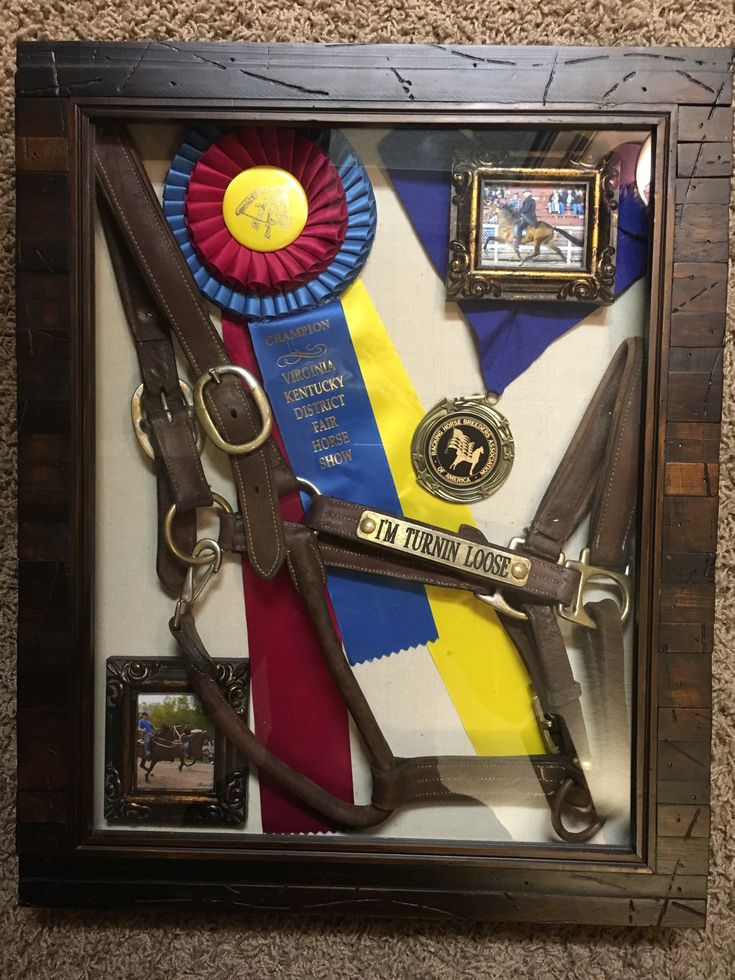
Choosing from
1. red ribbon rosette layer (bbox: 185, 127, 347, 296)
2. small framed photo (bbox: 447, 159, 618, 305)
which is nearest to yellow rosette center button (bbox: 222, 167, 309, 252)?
red ribbon rosette layer (bbox: 185, 127, 347, 296)

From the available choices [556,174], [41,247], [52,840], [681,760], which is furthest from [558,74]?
[52,840]

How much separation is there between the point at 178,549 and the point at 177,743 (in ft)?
0.47

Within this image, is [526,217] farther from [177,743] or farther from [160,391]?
[177,743]

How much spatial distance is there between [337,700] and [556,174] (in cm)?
41

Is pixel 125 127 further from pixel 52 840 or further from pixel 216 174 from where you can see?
pixel 52 840

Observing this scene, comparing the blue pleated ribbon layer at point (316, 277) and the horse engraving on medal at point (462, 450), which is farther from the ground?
the blue pleated ribbon layer at point (316, 277)

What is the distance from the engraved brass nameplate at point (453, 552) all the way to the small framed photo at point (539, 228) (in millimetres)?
183

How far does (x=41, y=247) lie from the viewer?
1.92 feet

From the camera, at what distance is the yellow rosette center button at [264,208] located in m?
0.59

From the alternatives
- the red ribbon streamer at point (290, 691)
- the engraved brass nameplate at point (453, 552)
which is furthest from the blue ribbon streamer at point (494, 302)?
the red ribbon streamer at point (290, 691)

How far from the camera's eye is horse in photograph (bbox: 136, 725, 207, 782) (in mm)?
618

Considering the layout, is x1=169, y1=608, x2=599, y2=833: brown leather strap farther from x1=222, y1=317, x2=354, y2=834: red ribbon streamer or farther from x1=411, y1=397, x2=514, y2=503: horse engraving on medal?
x1=411, y1=397, x2=514, y2=503: horse engraving on medal

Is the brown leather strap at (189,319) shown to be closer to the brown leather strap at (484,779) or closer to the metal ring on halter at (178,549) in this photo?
the metal ring on halter at (178,549)

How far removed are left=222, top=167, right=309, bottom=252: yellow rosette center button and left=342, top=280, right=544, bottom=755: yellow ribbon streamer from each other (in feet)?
0.21
